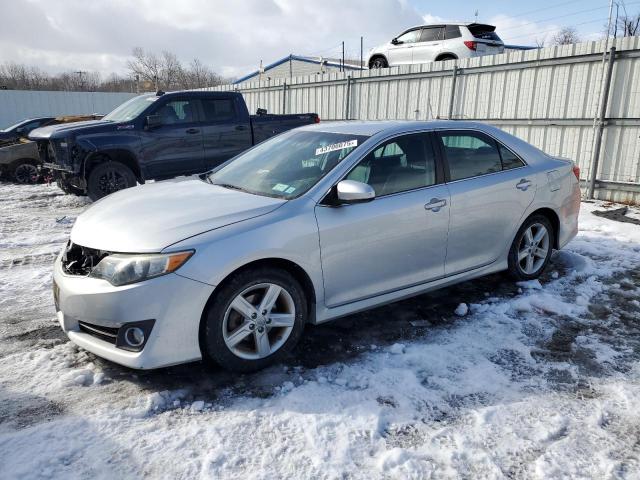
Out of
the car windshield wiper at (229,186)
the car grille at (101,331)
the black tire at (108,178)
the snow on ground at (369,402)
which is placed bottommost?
the snow on ground at (369,402)

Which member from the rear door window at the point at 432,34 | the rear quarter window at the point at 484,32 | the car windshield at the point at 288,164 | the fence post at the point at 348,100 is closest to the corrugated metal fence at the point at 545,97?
the fence post at the point at 348,100

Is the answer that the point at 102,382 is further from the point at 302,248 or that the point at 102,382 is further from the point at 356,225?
the point at 356,225

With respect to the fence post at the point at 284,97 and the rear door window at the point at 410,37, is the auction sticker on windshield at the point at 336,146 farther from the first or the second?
the fence post at the point at 284,97

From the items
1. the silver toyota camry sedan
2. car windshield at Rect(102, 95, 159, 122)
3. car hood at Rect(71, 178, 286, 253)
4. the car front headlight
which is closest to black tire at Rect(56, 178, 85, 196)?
car windshield at Rect(102, 95, 159, 122)

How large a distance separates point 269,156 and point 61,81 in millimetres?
80344

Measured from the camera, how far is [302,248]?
326cm

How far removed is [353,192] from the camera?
333 centimetres

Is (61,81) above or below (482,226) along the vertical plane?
above

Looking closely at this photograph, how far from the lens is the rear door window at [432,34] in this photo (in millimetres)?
14289

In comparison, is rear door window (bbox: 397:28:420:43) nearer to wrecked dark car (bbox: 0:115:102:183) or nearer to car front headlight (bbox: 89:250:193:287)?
wrecked dark car (bbox: 0:115:102:183)

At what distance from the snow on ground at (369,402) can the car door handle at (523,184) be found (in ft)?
3.27

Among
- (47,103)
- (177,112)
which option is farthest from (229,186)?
(47,103)

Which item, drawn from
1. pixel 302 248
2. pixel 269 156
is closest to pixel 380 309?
pixel 302 248

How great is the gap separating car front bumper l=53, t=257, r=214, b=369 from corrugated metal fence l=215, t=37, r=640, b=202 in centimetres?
825
